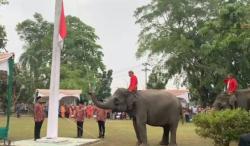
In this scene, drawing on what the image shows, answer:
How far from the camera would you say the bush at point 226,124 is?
16.0 metres

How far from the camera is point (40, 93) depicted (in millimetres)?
47969

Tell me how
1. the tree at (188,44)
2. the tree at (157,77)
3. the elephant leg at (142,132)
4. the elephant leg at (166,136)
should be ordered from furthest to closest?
the tree at (157,77)
the tree at (188,44)
the elephant leg at (166,136)
the elephant leg at (142,132)

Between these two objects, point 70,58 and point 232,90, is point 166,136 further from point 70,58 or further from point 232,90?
point 70,58

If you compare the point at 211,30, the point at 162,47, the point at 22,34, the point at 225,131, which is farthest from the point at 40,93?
the point at 225,131

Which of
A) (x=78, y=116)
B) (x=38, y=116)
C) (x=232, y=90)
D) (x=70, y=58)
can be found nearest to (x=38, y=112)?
Answer: (x=38, y=116)

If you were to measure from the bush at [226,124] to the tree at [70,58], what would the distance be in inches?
1843

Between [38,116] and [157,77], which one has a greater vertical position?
[157,77]

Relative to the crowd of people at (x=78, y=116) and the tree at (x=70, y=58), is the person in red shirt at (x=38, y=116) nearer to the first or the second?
the crowd of people at (x=78, y=116)

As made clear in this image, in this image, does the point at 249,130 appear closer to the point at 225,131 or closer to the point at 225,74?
the point at 225,131

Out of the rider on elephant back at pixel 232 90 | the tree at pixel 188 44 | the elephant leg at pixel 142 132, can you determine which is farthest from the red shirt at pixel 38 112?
the tree at pixel 188 44

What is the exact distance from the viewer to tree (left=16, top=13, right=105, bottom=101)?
6391 centimetres

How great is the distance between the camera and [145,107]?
60.0 feet

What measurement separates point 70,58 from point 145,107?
48629mm

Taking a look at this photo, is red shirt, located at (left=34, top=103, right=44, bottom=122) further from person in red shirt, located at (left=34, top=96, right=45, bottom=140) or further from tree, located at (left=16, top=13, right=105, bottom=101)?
tree, located at (left=16, top=13, right=105, bottom=101)
